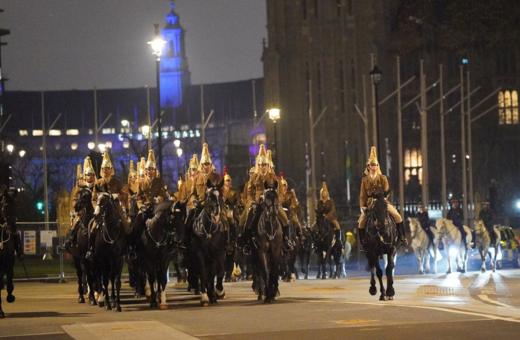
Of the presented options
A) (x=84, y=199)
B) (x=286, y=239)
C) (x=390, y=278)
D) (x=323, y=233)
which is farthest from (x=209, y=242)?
(x=323, y=233)

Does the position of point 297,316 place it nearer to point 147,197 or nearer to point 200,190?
point 200,190

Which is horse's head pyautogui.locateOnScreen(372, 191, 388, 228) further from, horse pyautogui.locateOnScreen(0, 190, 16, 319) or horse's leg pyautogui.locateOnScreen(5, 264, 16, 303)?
horse's leg pyautogui.locateOnScreen(5, 264, 16, 303)

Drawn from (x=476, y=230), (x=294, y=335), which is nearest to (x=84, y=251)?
(x=294, y=335)

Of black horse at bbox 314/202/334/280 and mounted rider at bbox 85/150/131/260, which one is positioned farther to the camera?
black horse at bbox 314/202/334/280

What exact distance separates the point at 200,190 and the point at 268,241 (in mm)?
1915

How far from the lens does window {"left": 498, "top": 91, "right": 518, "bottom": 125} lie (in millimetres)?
89125

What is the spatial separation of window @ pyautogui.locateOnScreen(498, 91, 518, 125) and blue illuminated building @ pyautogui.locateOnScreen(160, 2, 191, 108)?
9661 centimetres

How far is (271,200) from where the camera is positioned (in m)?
22.0

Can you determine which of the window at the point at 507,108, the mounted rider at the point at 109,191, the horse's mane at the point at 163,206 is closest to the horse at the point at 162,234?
the horse's mane at the point at 163,206

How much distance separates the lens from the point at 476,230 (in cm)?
3681

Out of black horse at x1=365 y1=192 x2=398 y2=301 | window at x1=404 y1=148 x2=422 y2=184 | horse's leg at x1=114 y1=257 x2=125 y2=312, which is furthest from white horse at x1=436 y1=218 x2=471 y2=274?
window at x1=404 y1=148 x2=422 y2=184

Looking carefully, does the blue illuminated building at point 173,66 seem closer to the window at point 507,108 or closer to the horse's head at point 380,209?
the window at point 507,108

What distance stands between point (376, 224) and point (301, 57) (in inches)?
2581

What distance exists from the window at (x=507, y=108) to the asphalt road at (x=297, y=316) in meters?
63.9
